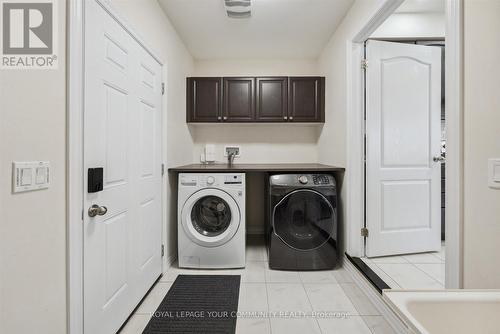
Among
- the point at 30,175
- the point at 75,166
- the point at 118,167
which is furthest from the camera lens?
the point at 118,167

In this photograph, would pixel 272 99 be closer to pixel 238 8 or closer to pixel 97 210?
pixel 238 8

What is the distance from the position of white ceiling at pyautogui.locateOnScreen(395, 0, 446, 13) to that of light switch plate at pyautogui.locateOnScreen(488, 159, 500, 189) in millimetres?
2074

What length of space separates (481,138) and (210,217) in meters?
2.15

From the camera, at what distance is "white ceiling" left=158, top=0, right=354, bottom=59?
2.32 metres

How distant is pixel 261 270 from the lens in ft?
8.42

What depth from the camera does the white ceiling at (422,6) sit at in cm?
247

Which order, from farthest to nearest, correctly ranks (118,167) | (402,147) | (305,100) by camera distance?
(305,100)
(402,147)
(118,167)

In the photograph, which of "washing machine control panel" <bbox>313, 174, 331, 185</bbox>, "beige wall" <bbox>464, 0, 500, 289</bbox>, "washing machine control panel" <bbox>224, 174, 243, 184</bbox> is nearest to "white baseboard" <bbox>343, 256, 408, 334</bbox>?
"beige wall" <bbox>464, 0, 500, 289</bbox>

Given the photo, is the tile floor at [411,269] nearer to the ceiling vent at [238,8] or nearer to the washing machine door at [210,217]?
the washing machine door at [210,217]

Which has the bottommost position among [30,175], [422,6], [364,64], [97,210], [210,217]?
[210,217]

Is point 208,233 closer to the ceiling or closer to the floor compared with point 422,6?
closer to the floor

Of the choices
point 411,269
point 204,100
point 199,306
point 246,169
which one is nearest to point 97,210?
point 199,306

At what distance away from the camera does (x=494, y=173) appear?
1.00 m

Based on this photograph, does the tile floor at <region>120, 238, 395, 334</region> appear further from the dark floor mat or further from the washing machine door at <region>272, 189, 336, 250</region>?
the washing machine door at <region>272, 189, 336, 250</region>
